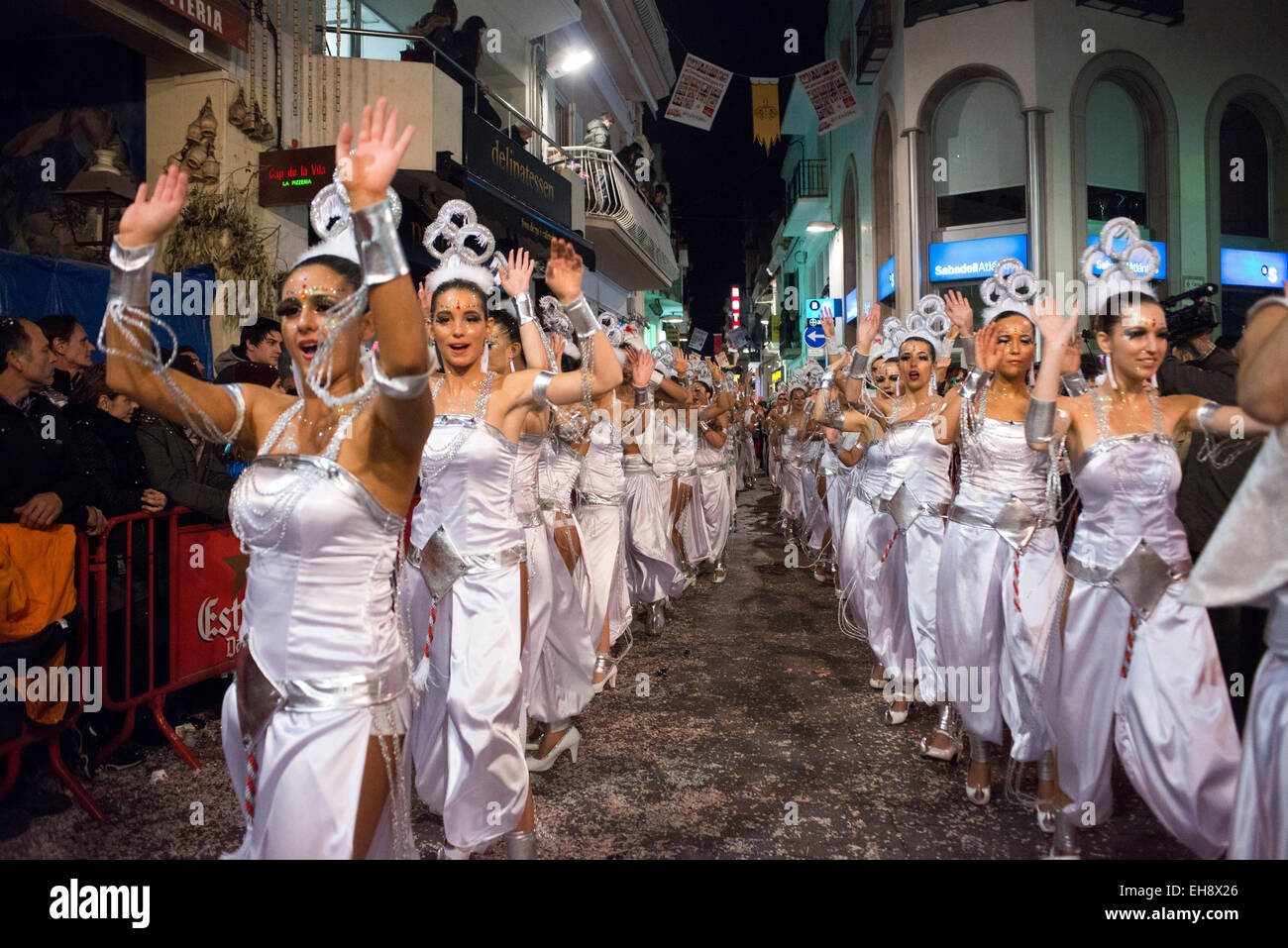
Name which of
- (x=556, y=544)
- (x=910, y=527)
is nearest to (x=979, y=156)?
(x=910, y=527)

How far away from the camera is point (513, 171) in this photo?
35.4ft

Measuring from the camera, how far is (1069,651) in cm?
344

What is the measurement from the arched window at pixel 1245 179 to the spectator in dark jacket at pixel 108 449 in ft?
60.5

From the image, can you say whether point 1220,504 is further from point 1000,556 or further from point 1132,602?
point 1132,602

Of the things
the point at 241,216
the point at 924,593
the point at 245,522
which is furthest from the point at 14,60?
the point at 924,593

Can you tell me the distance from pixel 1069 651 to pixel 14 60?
951 centimetres

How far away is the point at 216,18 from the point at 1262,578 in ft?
28.1

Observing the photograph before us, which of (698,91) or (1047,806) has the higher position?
(698,91)

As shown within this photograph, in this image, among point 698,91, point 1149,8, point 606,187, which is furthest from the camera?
point 1149,8

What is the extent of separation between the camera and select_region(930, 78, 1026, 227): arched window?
16297 millimetres

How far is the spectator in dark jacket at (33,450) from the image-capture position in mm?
3730

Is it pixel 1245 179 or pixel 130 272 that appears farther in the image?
pixel 1245 179

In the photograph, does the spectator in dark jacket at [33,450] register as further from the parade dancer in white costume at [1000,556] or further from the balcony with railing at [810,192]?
the balcony with railing at [810,192]

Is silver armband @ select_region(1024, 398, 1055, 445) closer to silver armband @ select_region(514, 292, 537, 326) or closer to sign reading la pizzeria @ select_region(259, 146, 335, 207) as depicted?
silver armband @ select_region(514, 292, 537, 326)
